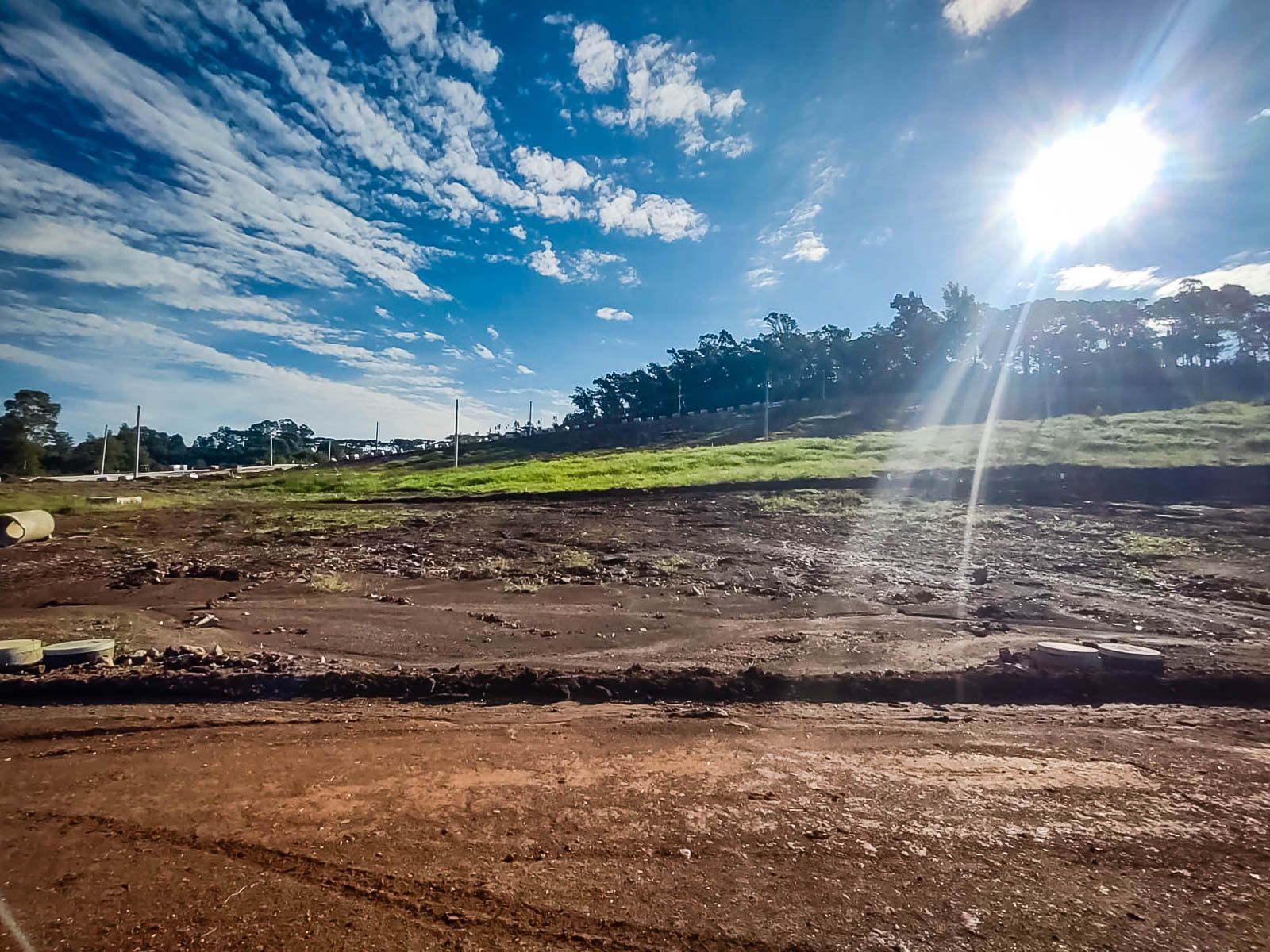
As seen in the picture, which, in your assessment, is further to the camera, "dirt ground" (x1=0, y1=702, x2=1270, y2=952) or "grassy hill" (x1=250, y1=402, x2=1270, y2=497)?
"grassy hill" (x1=250, y1=402, x2=1270, y2=497)

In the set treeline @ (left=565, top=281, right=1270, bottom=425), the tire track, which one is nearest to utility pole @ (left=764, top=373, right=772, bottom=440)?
treeline @ (left=565, top=281, right=1270, bottom=425)

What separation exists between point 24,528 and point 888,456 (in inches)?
1301

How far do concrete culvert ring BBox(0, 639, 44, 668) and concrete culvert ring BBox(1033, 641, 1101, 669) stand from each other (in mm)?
11483

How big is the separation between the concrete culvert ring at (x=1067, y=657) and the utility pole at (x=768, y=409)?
4246cm

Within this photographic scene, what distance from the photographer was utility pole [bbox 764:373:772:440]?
168 feet

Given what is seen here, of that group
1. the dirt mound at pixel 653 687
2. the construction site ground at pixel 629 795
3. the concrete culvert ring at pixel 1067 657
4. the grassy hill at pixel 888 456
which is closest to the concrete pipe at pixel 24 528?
the construction site ground at pixel 629 795

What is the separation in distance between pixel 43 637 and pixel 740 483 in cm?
2163

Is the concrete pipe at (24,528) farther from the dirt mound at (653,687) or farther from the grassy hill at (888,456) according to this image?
the dirt mound at (653,687)

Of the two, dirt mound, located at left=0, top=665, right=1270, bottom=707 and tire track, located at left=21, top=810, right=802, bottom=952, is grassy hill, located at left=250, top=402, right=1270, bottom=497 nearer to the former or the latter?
dirt mound, located at left=0, top=665, right=1270, bottom=707

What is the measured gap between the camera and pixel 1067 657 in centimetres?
696

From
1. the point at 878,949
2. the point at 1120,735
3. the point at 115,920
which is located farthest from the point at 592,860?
the point at 1120,735

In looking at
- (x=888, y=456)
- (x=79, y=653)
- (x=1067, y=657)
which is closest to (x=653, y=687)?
(x=1067, y=657)

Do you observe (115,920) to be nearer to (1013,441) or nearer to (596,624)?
(596,624)

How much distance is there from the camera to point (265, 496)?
33.6 metres
